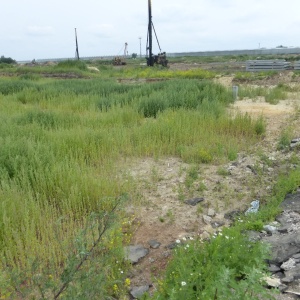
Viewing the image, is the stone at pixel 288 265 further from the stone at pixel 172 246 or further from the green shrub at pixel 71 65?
the green shrub at pixel 71 65

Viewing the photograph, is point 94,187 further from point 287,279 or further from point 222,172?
point 287,279

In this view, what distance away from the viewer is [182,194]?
5602mm

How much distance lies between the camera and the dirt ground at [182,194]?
438cm

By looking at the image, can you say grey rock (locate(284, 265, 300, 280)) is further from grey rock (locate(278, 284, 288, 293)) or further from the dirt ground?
the dirt ground

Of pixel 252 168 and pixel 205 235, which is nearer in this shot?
pixel 205 235

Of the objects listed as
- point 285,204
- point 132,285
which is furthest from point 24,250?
point 285,204

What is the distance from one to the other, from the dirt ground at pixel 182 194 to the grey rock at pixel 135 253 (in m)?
0.05

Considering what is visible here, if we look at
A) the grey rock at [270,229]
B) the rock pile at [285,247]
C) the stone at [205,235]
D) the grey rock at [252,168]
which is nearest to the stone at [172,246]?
the stone at [205,235]

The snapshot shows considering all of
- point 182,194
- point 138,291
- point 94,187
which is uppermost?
point 94,187

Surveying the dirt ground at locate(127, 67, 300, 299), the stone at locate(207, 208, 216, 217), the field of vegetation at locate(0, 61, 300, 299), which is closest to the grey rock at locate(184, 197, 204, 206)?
the dirt ground at locate(127, 67, 300, 299)

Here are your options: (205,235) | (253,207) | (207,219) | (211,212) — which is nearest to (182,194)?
(211,212)

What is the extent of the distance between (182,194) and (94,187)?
4.33 ft

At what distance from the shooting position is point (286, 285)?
10.5 feet

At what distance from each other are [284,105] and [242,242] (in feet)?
35.3
